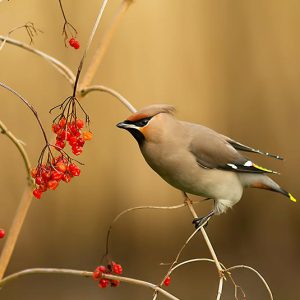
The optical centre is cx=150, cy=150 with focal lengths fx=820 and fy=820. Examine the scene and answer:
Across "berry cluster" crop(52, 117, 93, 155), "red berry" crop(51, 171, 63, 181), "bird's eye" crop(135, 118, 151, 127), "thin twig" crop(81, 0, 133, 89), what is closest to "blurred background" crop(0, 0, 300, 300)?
"bird's eye" crop(135, 118, 151, 127)

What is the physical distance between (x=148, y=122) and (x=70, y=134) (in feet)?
1.99

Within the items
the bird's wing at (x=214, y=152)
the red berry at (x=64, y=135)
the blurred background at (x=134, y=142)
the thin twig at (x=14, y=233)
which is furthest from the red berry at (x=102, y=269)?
the blurred background at (x=134, y=142)

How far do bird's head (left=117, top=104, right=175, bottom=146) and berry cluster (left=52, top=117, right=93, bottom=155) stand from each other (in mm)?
397

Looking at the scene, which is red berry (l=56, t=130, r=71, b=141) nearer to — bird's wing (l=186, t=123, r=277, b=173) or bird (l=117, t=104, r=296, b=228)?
bird (l=117, t=104, r=296, b=228)

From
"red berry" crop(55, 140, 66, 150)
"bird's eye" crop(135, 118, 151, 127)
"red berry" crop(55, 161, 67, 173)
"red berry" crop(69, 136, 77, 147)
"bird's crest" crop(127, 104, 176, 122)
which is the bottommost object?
"red berry" crop(55, 161, 67, 173)

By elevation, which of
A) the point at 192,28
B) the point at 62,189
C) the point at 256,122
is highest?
the point at 192,28

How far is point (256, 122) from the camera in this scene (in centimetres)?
559

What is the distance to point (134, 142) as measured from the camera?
523 cm

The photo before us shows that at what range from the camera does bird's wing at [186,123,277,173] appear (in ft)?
9.89

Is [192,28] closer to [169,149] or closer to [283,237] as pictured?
[283,237]

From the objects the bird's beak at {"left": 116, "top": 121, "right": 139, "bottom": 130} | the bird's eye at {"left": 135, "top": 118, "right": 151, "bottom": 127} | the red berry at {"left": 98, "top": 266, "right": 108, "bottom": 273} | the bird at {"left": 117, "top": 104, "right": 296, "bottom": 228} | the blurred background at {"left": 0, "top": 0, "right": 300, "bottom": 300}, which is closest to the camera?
the red berry at {"left": 98, "top": 266, "right": 108, "bottom": 273}

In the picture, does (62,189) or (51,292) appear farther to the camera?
(51,292)

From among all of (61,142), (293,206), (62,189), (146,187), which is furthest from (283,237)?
(61,142)

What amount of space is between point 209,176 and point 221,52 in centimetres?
257
